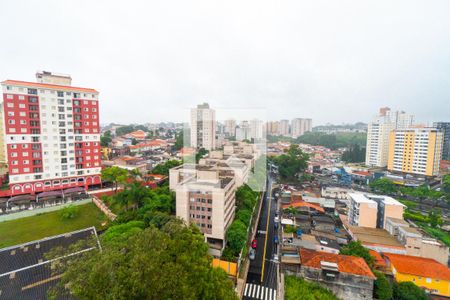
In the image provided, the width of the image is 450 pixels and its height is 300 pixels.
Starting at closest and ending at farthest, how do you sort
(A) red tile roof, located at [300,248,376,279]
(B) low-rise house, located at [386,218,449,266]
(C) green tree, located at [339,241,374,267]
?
(A) red tile roof, located at [300,248,376,279] → (C) green tree, located at [339,241,374,267] → (B) low-rise house, located at [386,218,449,266]

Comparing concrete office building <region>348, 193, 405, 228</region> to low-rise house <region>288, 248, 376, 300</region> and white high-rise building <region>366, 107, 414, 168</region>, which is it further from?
white high-rise building <region>366, 107, 414, 168</region>

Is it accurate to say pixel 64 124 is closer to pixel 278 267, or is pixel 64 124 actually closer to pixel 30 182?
pixel 30 182

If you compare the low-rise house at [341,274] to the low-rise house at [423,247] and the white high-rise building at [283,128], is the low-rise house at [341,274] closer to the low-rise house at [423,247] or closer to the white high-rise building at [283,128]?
the low-rise house at [423,247]

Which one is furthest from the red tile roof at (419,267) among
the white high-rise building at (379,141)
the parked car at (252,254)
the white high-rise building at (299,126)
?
the white high-rise building at (299,126)

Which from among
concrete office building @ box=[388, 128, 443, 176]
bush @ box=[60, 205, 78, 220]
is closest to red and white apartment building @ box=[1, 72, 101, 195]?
bush @ box=[60, 205, 78, 220]

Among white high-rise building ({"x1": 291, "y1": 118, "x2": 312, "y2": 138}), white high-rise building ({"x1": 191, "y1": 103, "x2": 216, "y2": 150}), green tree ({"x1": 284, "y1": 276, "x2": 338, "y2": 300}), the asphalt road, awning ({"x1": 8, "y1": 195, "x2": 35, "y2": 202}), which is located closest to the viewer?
green tree ({"x1": 284, "y1": 276, "x2": 338, "y2": 300})
